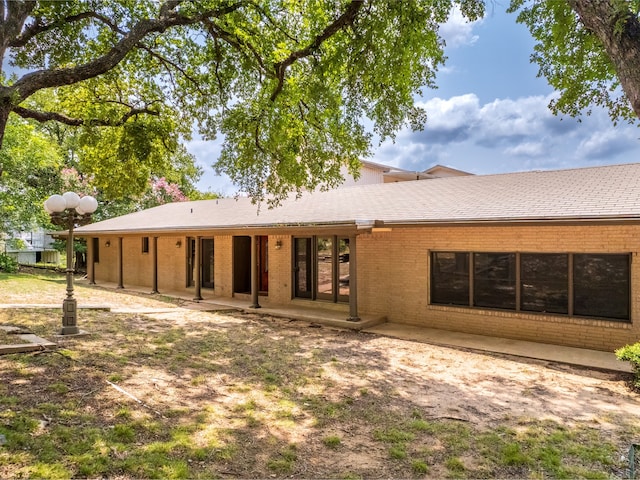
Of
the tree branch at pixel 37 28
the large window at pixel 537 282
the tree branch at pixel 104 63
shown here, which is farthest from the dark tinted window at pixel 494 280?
the tree branch at pixel 37 28

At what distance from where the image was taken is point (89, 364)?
629 centimetres

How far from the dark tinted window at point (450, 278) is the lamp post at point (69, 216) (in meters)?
7.85

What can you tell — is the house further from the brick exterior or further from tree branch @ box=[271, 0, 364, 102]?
tree branch @ box=[271, 0, 364, 102]

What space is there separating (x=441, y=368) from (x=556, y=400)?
1.85m

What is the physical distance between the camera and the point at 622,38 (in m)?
3.73

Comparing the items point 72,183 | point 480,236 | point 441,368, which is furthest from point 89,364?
point 72,183

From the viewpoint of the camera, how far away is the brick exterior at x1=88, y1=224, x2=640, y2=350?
7.90 meters

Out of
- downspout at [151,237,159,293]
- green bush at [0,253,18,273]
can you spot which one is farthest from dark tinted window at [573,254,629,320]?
green bush at [0,253,18,273]

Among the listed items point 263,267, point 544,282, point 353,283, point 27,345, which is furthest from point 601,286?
point 27,345

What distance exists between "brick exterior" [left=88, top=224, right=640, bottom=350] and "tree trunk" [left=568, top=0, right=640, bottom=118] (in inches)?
174

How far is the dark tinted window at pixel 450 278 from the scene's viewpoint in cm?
965

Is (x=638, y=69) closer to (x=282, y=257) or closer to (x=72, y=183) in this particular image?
(x=282, y=257)

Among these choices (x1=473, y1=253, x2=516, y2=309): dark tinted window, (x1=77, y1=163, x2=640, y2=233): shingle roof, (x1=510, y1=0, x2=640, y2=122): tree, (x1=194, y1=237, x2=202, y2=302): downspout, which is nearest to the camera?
(x1=510, y1=0, x2=640, y2=122): tree

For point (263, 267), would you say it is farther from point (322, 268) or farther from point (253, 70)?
point (253, 70)
